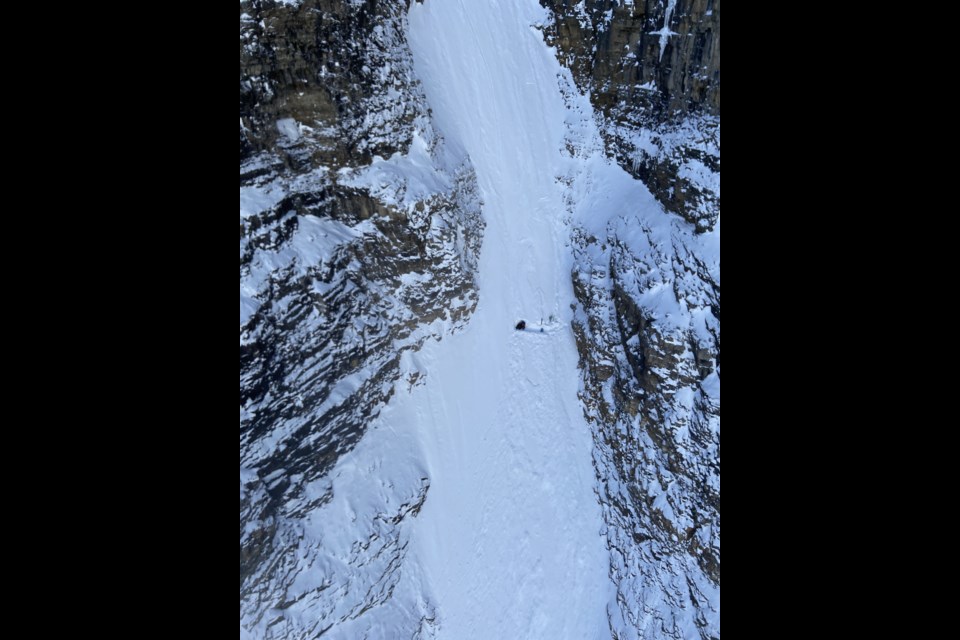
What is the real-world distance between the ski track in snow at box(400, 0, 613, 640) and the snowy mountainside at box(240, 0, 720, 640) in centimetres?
5

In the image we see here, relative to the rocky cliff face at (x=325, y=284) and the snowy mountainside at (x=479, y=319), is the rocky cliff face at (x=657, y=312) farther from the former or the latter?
the rocky cliff face at (x=325, y=284)

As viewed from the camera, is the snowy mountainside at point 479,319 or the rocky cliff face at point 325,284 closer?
the rocky cliff face at point 325,284

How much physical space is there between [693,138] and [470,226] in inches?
184

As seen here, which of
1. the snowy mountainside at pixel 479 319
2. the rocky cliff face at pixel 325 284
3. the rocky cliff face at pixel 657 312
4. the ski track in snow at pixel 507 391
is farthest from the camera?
the ski track in snow at pixel 507 391

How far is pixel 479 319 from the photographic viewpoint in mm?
11016

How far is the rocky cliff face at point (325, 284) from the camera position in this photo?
26.2ft

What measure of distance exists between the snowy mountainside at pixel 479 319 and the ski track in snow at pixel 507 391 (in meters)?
0.05

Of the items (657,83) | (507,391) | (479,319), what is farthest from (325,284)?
(657,83)

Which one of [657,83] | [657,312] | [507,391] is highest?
[657,83]

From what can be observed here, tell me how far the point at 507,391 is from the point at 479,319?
1.56m

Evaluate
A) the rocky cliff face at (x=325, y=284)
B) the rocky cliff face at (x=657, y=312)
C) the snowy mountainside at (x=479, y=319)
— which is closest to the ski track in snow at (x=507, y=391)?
the snowy mountainside at (x=479, y=319)

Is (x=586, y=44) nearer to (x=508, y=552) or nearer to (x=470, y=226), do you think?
(x=470, y=226)

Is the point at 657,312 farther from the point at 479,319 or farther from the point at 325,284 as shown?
the point at 325,284

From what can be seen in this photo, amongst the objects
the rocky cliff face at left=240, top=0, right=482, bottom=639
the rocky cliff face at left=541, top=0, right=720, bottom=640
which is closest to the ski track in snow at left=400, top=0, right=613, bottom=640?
the rocky cliff face at left=541, top=0, right=720, bottom=640
